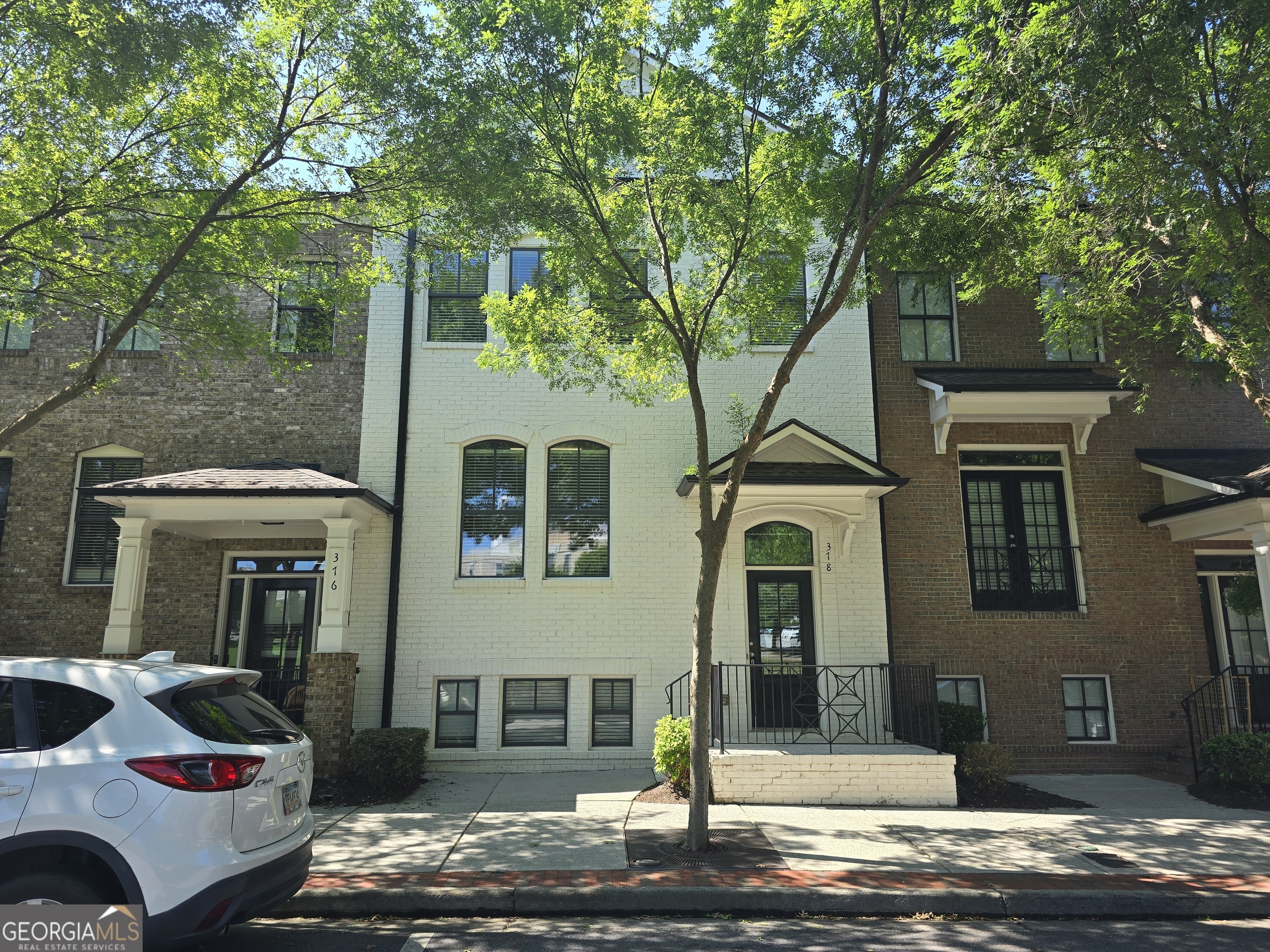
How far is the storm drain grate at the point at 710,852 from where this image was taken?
6668mm

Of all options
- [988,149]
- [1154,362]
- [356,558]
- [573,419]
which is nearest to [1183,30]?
[988,149]

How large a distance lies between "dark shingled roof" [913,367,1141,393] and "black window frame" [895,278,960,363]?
7.5 inches

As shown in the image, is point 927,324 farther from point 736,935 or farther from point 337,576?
point 736,935

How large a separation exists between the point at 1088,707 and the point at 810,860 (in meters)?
6.88

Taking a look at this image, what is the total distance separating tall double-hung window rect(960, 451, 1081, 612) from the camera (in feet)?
39.2

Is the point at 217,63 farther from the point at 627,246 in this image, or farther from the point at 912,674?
the point at 912,674

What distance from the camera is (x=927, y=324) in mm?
12711

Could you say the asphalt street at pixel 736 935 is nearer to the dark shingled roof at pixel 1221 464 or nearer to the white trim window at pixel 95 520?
the dark shingled roof at pixel 1221 464

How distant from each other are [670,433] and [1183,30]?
24.2 feet

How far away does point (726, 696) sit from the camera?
10641mm

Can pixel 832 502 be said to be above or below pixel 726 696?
above

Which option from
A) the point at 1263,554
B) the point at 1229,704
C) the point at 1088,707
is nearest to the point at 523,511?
the point at 1088,707

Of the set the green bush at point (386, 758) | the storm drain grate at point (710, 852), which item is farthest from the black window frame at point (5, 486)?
the storm drain grate at point (710, 852)

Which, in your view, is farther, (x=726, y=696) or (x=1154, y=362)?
(x=1154, y=362)
